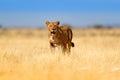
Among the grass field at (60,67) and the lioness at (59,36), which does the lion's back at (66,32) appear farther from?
the grass field at (60,67)

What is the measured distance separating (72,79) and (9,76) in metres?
1.88

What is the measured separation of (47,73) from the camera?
14.1 metres

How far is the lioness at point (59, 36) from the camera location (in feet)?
59.2

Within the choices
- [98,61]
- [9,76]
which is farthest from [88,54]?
[9,76]

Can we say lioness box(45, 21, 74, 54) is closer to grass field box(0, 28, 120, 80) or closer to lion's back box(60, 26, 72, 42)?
lion's back box(60, 26, 72, 42)

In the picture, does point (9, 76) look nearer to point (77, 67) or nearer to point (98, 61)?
point (77, 67)

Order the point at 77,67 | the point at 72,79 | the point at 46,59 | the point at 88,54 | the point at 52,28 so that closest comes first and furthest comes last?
1. the point at 72,79
2. the point at 77,67
3. the point at 46,59
4. the point at 88,54
5. the point at 52,28

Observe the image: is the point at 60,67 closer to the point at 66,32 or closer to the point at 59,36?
the point at 59,36

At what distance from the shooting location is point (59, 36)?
727 inches

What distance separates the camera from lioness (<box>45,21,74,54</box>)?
18.0 meters

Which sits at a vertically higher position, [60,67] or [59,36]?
[59,36]

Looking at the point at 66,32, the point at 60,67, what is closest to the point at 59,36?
the point at 66,32

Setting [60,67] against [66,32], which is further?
[66,32]

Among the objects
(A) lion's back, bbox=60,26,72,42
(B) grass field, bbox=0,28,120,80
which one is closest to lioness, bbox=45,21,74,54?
(A) lion's back, bbox=60,26,72,42
